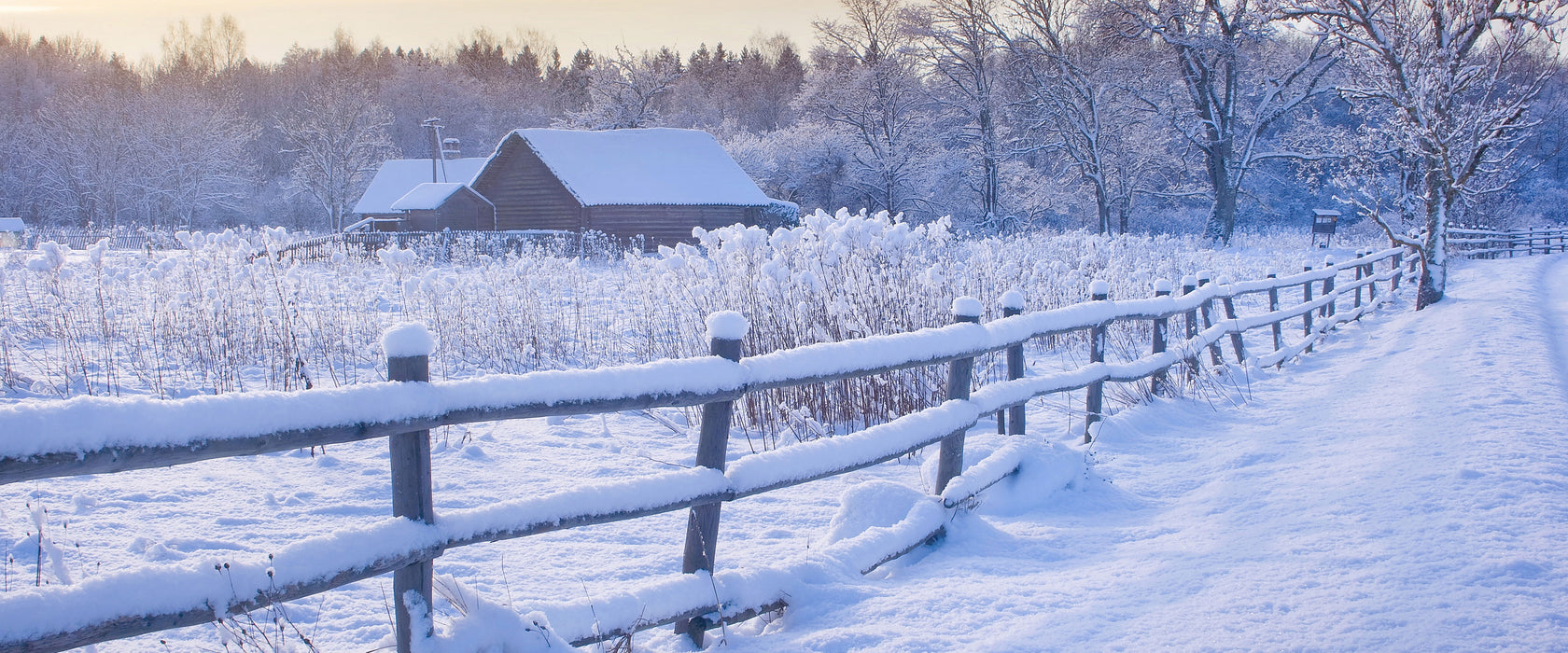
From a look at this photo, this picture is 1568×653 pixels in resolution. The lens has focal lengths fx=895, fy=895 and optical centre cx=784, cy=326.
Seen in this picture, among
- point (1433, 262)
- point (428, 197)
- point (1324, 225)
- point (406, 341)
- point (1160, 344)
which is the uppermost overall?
point (428, 197)

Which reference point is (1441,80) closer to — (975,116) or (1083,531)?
(1083,531)

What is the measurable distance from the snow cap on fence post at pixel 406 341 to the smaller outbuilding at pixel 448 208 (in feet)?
107

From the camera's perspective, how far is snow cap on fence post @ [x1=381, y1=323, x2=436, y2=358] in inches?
92.7

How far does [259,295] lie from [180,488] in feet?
17.9

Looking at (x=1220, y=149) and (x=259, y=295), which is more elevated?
(x=1220, y=149)

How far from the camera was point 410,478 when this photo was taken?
2.38 metres

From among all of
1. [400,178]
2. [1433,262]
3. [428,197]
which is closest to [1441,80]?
[1433,262]

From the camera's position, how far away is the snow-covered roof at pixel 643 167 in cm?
2977

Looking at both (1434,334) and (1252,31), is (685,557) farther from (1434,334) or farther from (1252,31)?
(1252,31)

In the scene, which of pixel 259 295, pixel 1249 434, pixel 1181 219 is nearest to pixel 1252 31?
pixel 1181 219

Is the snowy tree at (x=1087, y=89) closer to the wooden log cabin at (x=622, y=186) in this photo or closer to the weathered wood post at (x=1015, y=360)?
the wooden log cabin at (x=622, y=186)

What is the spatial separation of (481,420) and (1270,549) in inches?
115

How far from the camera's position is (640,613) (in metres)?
2.76

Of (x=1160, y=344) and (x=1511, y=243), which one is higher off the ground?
(x=1511, y=243)
